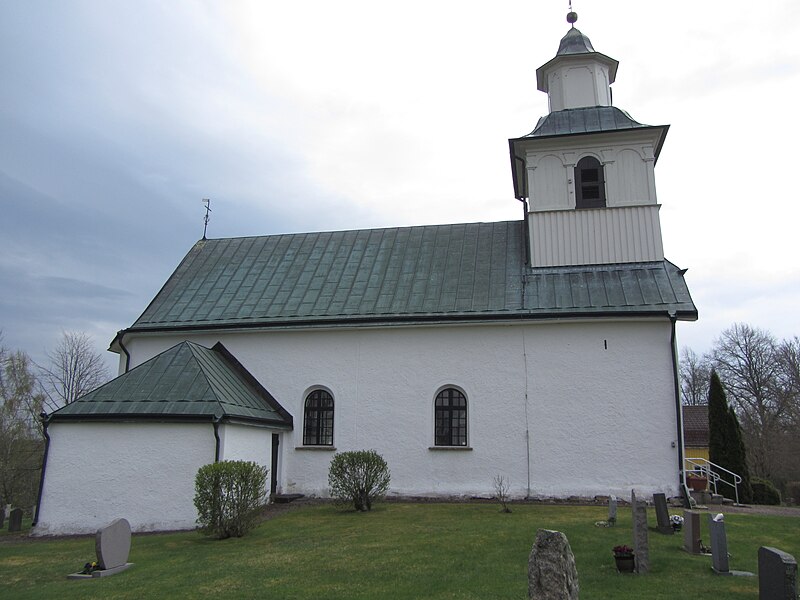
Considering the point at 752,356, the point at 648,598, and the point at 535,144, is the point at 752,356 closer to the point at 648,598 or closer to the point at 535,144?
the point at 535,144

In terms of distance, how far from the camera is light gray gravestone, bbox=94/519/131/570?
32.9 ft

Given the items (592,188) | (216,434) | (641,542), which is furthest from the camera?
(592,188)

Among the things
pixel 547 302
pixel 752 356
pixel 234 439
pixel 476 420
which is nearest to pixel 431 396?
pixel 476 420

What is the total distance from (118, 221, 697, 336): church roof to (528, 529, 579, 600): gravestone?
37.6 feet

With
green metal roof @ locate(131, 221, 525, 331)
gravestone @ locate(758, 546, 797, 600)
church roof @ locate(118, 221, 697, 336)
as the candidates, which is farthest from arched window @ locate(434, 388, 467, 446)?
gravestone @ locate(758, 546, 797, 600)

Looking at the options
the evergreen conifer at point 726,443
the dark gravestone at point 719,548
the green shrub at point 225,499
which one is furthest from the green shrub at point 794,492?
the green shrub at point 225,499

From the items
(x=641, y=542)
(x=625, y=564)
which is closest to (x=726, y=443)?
(x=641, y=542)

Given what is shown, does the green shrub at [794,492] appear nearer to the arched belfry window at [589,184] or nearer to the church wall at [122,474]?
the arched belfry window at [589,184]

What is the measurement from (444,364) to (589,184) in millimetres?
7191

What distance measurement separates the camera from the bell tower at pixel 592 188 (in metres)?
18.5

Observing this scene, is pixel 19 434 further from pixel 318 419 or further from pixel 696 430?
pixel 696 430

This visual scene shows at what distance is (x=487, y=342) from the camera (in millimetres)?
17344

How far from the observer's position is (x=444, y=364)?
57.2 feet

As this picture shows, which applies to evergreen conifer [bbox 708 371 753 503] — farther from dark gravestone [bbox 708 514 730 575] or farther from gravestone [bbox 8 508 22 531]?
gravestone [bbox 8 508 22 531]
